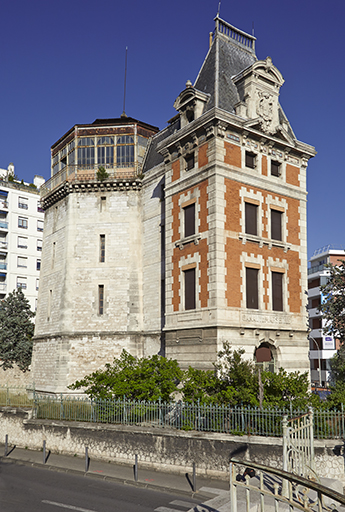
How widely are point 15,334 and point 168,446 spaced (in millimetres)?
28860

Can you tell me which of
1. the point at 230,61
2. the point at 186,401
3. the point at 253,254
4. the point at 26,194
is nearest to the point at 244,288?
the point at 253,254

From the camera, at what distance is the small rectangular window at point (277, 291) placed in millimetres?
24406

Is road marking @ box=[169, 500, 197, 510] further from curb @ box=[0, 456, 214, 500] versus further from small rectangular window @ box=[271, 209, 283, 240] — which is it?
small rectangular window @ box=[271, 209, 283, 240]

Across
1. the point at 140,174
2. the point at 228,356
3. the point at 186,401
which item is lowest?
the point at 186,401

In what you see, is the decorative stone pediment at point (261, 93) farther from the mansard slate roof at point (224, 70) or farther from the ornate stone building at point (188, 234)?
the mansard slate roof at point (224, 70)

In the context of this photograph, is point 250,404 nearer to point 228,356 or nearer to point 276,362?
point 228,356

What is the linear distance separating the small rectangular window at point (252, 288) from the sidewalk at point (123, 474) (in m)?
9.75

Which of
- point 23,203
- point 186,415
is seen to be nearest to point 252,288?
point 186,415

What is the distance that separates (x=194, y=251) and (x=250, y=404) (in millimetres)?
8951

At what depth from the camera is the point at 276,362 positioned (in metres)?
23.6

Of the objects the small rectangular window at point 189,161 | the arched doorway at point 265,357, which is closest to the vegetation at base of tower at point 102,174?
the small rectangular window at point 189,161

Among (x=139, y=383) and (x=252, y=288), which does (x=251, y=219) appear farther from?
(x=139, y=383)

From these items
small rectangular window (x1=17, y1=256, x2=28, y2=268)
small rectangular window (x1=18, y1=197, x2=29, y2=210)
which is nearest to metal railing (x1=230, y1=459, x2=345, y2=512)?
small rectangular window (x1=17, y1=256, x2=28, y2=268)

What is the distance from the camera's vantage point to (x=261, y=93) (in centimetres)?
2550
